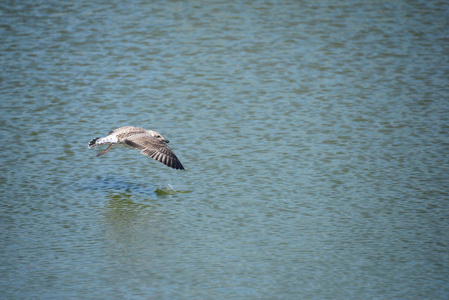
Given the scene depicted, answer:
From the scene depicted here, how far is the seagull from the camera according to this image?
10281 mm

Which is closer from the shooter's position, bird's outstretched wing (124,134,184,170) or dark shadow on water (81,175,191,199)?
bird's outstretched wing (124,134,184,170)

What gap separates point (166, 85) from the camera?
14781mm

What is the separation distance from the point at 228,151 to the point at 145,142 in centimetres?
195

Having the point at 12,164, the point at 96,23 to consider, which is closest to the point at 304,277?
the point at 12,164

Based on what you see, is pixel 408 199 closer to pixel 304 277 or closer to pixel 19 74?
pixel 304 277

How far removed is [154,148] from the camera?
10.5m

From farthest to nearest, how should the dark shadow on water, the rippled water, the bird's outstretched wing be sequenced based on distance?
the dark shadow on water, the bird's outstretched wing, the rippled water

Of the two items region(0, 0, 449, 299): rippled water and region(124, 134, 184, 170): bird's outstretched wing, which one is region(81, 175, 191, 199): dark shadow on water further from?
region(124, 134, 184, 170): bird's outstretched wing

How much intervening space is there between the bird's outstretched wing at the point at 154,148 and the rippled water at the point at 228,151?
1.89 ft

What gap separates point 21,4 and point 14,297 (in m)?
12.6

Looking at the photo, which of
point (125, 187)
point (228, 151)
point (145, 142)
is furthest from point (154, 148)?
point (228, 151)

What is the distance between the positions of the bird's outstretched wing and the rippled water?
1.89 feet

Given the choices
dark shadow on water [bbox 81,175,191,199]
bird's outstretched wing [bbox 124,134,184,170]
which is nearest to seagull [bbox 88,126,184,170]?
bird's outstretched wing [bbox 124,134,184,170]

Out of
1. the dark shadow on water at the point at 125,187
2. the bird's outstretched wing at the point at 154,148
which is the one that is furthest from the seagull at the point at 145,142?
the dark shadow on water at the point at 125,187
